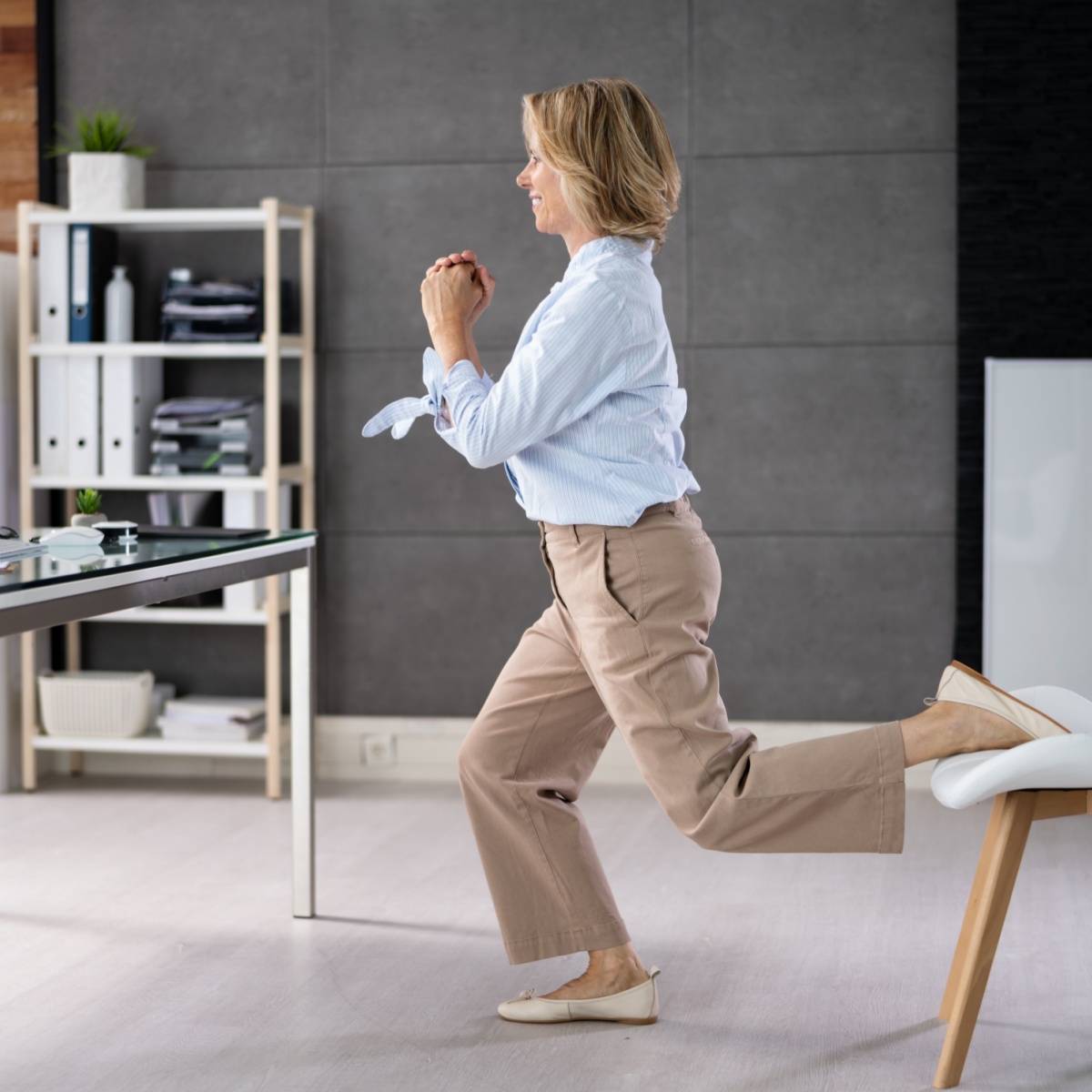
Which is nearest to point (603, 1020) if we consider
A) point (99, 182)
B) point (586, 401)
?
point (586, 401)

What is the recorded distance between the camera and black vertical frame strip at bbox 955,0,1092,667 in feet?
13.5

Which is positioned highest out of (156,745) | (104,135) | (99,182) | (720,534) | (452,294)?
(104,135)

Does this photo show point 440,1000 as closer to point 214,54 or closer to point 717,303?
point 717,303

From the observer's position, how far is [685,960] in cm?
279

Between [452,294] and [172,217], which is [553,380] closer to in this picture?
[452,294]

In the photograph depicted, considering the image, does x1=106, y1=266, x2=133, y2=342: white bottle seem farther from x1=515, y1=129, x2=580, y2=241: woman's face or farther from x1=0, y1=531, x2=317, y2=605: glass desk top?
x1=515, y1=129, x2=580, y2=241: woman's face

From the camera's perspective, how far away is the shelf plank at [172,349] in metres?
4.19

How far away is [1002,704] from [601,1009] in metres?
0.93

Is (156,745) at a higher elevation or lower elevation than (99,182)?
lower

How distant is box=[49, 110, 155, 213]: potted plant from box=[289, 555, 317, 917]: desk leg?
1.90 meters

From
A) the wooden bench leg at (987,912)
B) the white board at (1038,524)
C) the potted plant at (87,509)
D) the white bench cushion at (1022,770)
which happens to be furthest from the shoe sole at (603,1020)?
the white board at (1038,524)

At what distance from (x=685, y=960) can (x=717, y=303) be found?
2229 mm

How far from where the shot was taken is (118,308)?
4.34 meters

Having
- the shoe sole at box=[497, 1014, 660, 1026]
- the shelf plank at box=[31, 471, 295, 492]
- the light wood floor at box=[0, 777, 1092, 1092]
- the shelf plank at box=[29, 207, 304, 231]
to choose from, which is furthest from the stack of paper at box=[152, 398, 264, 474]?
the shoe sole at box=[497, 1014, 660, 1026]
